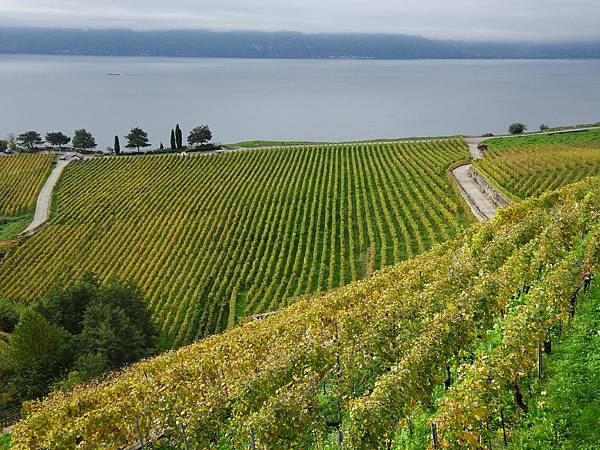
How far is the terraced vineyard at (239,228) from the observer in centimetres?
3725

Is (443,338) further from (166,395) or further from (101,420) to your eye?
(101,420)

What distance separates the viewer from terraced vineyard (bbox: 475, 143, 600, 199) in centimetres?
4250

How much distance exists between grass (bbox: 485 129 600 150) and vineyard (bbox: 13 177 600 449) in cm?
5042

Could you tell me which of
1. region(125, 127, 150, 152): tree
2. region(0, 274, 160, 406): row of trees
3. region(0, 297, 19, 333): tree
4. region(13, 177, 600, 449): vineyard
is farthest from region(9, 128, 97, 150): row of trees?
region(13, 177, 600, 449): vineyard

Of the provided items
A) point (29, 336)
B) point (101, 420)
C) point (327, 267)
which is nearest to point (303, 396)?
point (101, 420)

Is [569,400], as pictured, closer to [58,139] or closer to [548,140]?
[548,140]

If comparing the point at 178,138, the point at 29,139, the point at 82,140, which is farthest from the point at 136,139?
the point at 29,139

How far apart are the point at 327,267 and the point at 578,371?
87.8 feet

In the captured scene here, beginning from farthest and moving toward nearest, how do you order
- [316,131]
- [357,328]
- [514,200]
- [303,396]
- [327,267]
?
[316,131]
[514,200]
[327,267]
[357,328]
[303,396]

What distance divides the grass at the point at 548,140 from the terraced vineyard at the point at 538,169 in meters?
9.48

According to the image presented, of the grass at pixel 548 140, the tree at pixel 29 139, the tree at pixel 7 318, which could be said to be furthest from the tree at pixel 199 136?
the tree at pixel 7 318

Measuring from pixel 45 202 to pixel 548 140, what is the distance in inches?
2614

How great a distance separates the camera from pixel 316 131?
14112 cm

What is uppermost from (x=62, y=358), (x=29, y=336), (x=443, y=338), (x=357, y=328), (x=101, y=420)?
(x=443, y=338)
